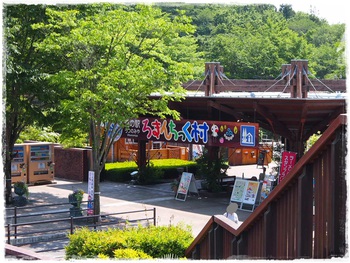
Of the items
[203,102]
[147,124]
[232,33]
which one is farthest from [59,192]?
[232,33]

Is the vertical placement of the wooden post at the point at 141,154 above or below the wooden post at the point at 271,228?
above

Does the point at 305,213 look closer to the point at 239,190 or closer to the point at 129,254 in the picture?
the point at 129,254

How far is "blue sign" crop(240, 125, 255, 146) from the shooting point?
23.3m

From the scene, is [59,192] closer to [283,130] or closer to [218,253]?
[283,130]

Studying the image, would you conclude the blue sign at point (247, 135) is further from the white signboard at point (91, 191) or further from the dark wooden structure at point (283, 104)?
→ the white signboard at point (91, 191)

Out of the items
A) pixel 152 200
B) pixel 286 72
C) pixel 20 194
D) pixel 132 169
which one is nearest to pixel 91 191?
pixel 20 194

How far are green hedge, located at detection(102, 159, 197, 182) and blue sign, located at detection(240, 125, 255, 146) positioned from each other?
8.74 metres

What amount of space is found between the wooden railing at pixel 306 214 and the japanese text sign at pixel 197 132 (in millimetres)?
12610

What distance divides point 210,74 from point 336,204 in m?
17.2

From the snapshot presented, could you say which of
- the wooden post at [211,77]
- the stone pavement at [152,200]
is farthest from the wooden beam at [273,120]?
the stone pavement at [152,200]

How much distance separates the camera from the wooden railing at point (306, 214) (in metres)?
7.48

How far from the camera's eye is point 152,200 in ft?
85.5

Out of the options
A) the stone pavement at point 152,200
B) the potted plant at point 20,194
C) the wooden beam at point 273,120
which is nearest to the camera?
the stone pavement at point 152,200

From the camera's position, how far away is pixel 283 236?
29.4 ft
